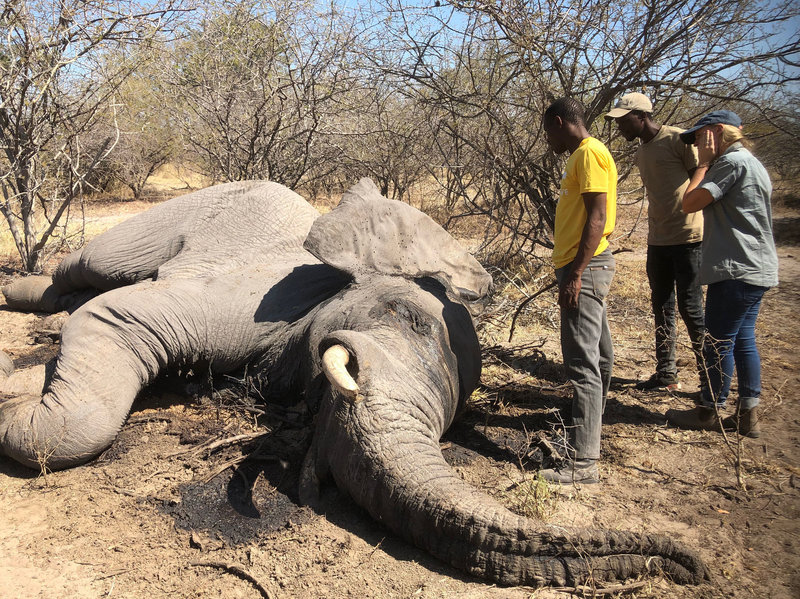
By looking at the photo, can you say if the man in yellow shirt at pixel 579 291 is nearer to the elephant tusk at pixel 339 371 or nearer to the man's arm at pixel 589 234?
the man's arm at pixel 589 234

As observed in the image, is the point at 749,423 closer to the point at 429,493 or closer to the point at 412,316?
the point at 412,316

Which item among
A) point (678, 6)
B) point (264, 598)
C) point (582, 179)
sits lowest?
point (264, 598)

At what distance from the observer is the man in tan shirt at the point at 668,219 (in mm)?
4773

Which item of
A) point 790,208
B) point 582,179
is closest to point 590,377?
point 582,179

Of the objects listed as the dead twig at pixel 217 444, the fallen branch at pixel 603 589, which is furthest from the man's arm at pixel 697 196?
the dead twig at pixel 217 444

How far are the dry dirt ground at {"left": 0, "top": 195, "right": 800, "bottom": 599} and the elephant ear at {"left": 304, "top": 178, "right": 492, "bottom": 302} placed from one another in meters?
0.94

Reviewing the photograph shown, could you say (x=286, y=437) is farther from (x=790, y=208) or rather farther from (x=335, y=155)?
(x=790, y=208)

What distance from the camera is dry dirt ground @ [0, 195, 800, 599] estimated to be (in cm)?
277

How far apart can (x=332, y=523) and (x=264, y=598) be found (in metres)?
0.50

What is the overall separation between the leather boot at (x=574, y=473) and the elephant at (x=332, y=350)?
660 mm

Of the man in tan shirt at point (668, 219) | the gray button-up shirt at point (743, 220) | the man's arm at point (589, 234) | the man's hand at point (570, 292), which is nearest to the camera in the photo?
the man's arm at point (589, 234)

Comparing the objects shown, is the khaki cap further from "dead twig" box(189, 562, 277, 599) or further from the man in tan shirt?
"dead twig" box(189, 562, 277, 599)

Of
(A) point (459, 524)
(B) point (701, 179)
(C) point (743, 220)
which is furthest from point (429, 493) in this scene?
(B) point (701, 179)

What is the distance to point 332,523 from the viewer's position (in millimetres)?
3082
